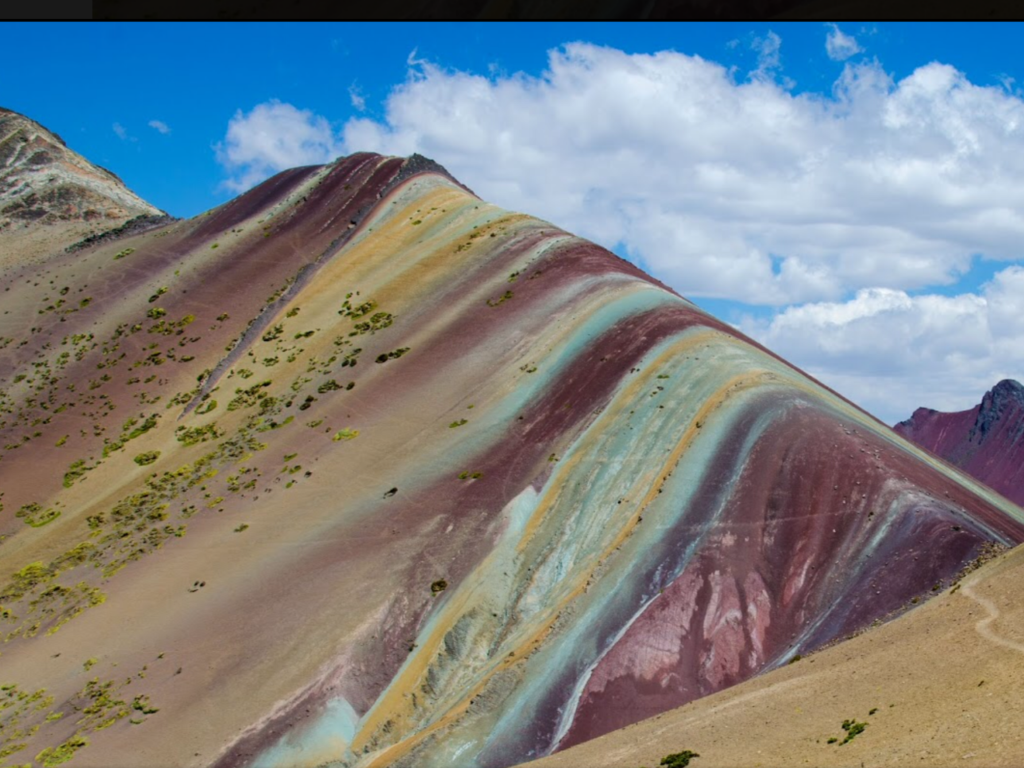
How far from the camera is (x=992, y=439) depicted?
355ft

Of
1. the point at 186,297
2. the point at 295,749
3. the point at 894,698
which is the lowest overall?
the point at 894,698

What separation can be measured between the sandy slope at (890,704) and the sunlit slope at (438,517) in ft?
9.41

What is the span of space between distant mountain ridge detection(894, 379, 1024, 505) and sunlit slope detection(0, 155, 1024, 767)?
5914 cm

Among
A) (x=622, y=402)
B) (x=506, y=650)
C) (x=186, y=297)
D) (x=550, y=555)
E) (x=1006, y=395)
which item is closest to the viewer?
(x=506, y=650)

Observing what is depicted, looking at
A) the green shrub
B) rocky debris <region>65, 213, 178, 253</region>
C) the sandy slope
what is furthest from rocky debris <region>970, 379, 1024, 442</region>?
the sandy slope

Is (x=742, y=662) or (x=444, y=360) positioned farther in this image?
(x=444, y=360)

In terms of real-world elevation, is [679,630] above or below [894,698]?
above

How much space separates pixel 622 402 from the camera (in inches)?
1713

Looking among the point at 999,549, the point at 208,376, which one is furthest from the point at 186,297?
the point at 999,549

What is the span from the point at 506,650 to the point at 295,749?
6884mm

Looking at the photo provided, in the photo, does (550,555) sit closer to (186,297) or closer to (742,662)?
(742,662)

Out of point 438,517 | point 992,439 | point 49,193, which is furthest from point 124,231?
point 992,439

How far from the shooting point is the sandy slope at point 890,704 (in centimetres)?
2092

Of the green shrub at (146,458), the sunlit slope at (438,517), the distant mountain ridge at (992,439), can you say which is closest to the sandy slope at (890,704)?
the sunlit slope at (438,517)
